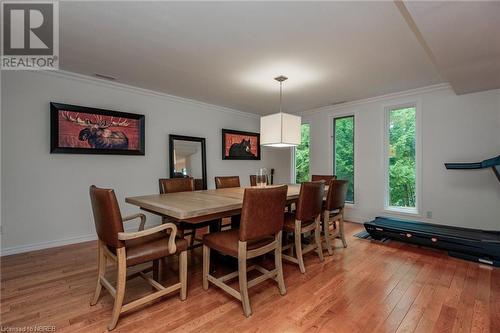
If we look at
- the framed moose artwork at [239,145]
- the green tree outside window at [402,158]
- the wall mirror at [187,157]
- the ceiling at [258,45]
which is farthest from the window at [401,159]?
the wall mirror at [187,157]

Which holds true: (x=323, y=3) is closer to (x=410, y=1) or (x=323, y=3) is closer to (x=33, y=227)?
(x=410, y=1)

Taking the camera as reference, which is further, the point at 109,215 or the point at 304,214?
the point at 304,214

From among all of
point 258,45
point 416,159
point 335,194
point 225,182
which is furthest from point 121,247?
point 416,159

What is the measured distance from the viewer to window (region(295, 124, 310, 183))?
Result: 563cm

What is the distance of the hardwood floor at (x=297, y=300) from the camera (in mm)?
1685

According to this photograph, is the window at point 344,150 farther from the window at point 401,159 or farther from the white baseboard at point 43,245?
the white baseboard at point 43,245

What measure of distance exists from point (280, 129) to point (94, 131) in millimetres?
2626

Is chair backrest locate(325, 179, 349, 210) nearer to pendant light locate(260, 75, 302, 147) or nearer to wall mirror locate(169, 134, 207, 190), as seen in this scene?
pendant light locate(260, 75, 302, 147)

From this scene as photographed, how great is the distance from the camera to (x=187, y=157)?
4.47 metres

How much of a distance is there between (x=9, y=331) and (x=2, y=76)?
9.31 feet

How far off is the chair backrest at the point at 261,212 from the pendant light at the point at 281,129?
1295 millimetres

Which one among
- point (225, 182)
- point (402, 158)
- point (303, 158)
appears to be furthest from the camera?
point (303, 158)

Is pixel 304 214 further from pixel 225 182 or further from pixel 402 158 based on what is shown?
pixel 402 158
